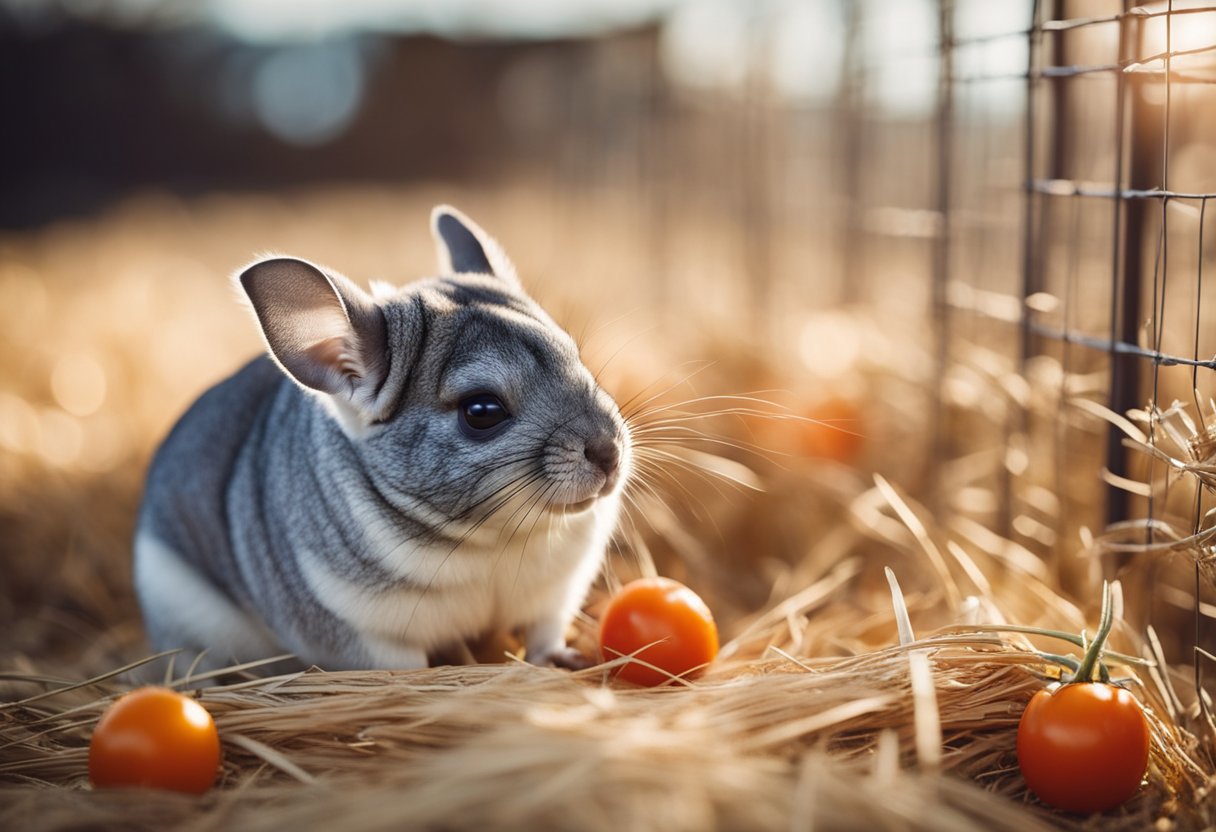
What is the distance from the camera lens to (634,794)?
2086mm

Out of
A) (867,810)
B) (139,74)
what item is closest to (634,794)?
(867,810)

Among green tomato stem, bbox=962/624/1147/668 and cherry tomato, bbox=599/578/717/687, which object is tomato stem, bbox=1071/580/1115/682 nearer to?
green tomato stem, bbox=962/624/1147/668

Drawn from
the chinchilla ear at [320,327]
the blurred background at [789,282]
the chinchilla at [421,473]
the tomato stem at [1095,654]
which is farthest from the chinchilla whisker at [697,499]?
the tomato stem at [1095,654]

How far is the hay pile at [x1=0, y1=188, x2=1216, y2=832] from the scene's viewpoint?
2148 mm

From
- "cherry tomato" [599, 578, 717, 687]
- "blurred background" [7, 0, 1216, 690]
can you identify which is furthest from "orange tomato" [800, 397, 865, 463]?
"cherry tomato" [599, 578, 717, 687]

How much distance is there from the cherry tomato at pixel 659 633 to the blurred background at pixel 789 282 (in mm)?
626

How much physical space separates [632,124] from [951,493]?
8.65 m

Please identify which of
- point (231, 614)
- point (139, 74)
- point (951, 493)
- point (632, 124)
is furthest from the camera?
point (139, 74)

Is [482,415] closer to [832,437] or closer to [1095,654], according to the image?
[1095,654]

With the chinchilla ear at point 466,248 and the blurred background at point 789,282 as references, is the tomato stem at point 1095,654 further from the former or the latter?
the chinchilla ear at point 466,248

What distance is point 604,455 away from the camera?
3.02m

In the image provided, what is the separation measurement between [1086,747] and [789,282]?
7.12 metres

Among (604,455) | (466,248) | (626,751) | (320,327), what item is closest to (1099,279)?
(466,248)

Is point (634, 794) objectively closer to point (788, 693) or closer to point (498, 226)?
point (788, 693)
